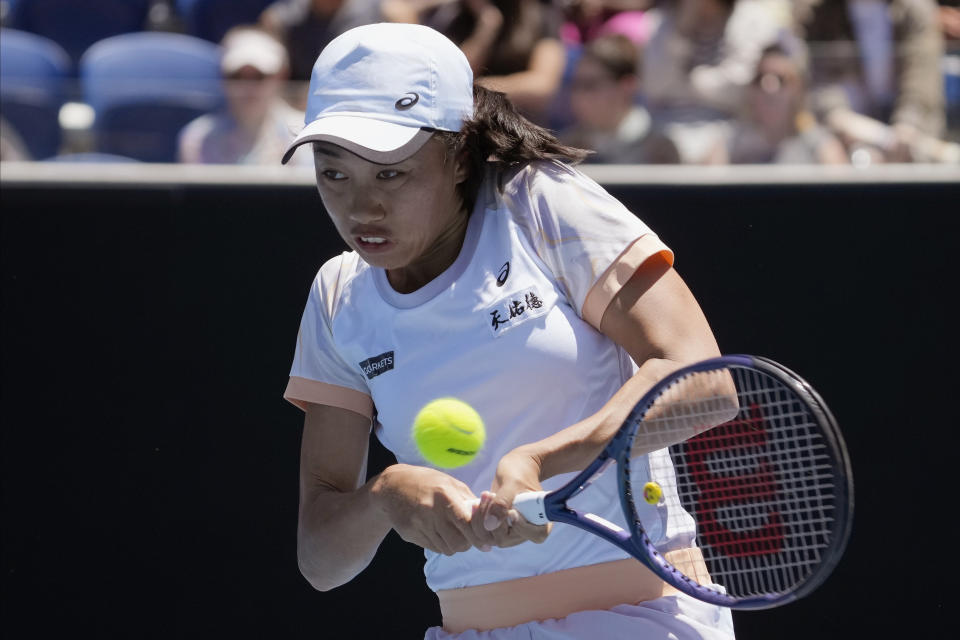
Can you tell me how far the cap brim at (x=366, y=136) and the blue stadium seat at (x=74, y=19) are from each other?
392 cm

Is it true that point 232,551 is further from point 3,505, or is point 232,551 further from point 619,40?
point 619,40

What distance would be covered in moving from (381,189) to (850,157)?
7.81ft

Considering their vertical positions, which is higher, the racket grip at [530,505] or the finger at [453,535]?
the racket grip at [530,505]

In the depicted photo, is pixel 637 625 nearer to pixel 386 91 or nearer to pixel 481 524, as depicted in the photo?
pixel 481 524

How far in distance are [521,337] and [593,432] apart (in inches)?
7.5

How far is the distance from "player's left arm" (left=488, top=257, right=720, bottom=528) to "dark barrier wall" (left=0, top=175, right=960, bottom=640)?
130cm

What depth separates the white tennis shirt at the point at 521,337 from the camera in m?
1.89

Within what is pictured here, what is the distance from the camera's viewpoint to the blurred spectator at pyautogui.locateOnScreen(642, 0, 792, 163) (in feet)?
12.6

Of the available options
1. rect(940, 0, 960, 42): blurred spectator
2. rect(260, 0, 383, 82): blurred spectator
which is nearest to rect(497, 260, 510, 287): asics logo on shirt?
rect(260, 0, 383, 82): blurred spectator

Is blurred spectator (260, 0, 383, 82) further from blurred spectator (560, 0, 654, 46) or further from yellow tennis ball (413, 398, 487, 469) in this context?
yellow tennis ball (413, 398, 487, 469)

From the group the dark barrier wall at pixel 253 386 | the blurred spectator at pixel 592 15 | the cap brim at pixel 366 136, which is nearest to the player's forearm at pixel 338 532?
the cap brim at pixel 366 136

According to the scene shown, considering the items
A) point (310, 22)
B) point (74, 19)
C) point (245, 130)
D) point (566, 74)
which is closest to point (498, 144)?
point (245, 130)

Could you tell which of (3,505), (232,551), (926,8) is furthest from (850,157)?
(3,505)

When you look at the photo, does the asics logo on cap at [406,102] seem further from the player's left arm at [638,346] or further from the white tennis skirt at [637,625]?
the white tennis skirt at [637,625]
